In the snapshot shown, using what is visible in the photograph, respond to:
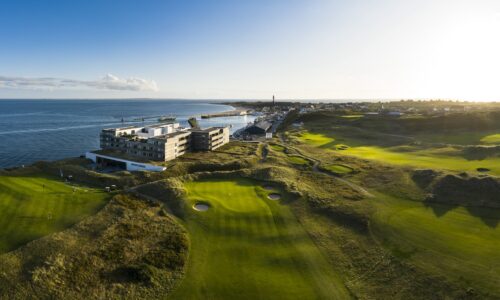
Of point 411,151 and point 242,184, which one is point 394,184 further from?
point 411,151

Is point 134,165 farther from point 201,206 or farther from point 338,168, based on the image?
point 338,168

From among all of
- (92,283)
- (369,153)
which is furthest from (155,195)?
(369,153)

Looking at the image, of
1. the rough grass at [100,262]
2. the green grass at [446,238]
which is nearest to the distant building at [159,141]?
the rough grass at [100,262]

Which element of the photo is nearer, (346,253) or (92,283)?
(92,283)

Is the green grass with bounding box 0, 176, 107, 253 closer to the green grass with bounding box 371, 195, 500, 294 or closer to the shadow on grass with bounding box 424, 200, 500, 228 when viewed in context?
the green grass with bounding box 371, 195, 500, 294

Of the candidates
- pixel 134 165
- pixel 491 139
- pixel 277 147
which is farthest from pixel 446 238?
pixel 491 139

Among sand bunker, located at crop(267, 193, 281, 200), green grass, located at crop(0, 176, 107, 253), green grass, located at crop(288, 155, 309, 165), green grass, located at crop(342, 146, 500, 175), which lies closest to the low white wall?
green grass, located at crop(0, 176, 107, 253)

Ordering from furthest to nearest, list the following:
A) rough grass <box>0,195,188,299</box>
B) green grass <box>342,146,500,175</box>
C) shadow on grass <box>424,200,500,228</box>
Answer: green grass <box>342,146,500,175</box> < shadow on grass <box>424,200,500,228</box> < rough grass <box>0,195,188,299</box>
